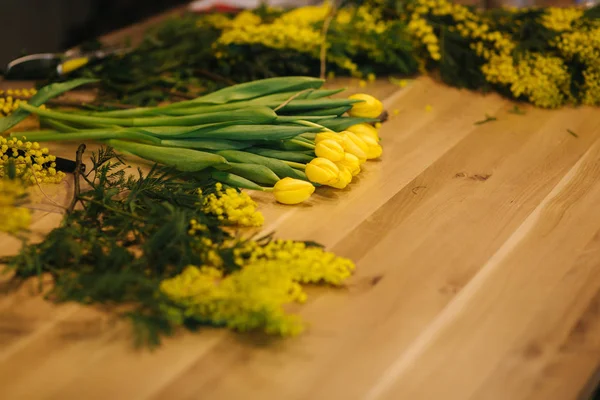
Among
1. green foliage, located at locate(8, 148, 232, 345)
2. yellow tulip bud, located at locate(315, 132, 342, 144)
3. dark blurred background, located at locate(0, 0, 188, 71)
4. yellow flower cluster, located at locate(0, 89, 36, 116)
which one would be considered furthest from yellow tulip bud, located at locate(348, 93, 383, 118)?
dark blurred background, located at locate(0, 0, 188, 71)

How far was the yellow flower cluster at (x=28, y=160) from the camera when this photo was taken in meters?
1.42

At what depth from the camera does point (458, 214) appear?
137 centimetres

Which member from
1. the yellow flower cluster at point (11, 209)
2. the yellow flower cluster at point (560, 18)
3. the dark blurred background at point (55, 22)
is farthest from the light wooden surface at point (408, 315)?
the dark blurred background at point (55, 22)

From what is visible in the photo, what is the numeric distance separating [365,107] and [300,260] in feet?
1.81

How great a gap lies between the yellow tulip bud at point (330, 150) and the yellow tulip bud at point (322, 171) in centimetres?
1

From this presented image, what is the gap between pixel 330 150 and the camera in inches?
55.9

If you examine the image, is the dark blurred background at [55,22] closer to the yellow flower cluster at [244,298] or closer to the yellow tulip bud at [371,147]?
the yellow tulip bud at [371,147]

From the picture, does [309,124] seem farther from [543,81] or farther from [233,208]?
[543,81]

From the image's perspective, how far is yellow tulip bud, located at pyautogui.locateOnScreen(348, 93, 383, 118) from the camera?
161 cm

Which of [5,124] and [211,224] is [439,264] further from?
[5,124]

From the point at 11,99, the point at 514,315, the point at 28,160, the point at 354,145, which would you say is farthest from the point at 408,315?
the point at 11,99

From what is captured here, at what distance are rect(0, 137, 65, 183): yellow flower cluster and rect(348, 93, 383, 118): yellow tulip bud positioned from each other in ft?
2.00

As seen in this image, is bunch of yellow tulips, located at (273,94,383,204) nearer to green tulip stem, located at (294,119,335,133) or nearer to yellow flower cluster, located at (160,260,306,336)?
green tulip stem, located at (294,119,335,133)

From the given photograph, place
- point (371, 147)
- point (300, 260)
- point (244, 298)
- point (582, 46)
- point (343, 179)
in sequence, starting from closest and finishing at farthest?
1. point (244, 298)
2. point (300, 260)
3. point (343, 179)
4. point (371, 147)
5. point (582, 46)
